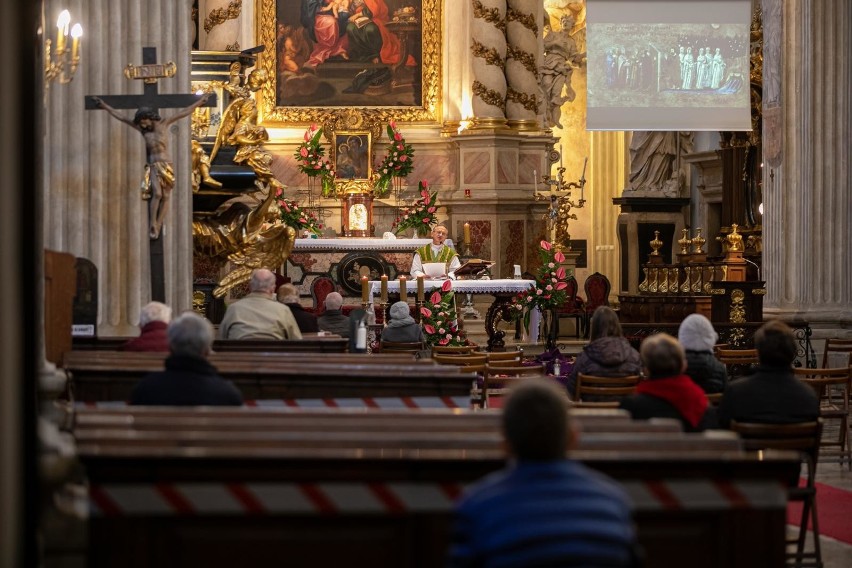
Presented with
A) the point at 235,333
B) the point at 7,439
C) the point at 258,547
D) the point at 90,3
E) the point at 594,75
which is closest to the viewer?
the point at 7,439

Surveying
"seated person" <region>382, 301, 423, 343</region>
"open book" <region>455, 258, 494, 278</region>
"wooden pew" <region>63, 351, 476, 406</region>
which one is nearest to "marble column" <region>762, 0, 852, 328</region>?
"open book" <region>455, 258, 494, 278</region>

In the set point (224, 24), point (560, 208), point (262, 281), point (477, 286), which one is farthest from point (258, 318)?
point (560, 208)

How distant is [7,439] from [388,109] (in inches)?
771

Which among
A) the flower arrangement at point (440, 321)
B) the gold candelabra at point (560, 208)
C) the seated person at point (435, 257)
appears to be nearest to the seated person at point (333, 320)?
Result: the flower arrangement at point (440, 321)

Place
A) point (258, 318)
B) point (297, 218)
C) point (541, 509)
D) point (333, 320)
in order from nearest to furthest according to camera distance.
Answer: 1. point (541, 509)
2. point (258, 318)
3. point (333, 320)
4. point (297, 218)

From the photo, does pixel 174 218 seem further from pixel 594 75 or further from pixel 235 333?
pixel 594 75

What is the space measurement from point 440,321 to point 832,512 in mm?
6080

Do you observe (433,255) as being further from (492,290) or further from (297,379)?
(297,379)

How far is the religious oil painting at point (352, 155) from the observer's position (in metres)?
22.4

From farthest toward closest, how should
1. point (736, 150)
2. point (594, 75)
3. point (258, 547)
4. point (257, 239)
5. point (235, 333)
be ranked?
point (736, 150) < point (594, 75) < point (257, 239) < point (235, 333) < point (258, 547)

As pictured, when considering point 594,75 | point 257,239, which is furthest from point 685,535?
point 594,75

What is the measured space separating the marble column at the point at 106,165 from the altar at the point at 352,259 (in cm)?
816

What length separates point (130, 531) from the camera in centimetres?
424

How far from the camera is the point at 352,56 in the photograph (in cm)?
2294
